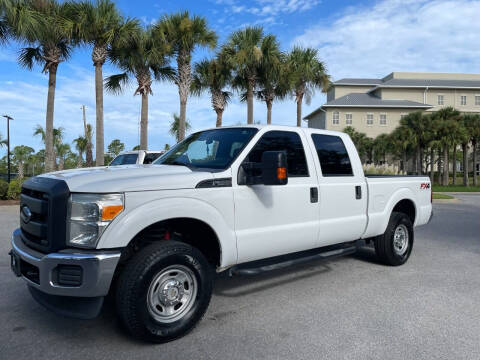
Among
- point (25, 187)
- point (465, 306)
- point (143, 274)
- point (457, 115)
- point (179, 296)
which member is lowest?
point (465, 306)

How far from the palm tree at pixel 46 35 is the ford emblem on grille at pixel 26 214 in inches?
617

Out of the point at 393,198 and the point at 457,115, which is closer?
the point at 393,198

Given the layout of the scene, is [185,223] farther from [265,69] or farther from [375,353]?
[265,69]

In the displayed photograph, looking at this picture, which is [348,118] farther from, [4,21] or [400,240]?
[400,240]

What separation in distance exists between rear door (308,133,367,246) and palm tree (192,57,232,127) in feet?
64.1

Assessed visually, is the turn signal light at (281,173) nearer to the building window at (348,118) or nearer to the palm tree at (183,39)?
the palm tree at (183,39)

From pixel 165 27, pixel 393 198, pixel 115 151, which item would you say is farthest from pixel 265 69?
pixel 115 151

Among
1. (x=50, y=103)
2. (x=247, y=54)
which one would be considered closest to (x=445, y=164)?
(x=247, y=54)

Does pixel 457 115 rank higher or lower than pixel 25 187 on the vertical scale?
higher

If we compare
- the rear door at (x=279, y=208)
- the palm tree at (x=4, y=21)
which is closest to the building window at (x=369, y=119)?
the palm tree at (x=4, y=21)

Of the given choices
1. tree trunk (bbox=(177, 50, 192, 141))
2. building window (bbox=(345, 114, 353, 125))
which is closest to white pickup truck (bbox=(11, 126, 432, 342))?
tree trunk (bbox=(177, 50, 192, 141))

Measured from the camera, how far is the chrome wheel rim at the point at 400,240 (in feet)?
19.9

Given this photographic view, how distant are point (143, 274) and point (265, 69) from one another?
22026 millimetres

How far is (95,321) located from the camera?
3900 mm
